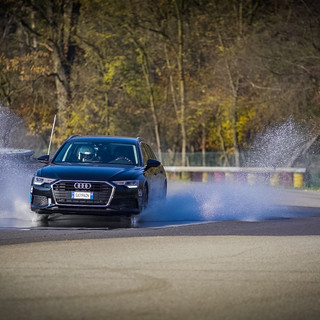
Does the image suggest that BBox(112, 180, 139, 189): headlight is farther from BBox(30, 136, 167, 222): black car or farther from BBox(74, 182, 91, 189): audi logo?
BBox(74, 182, 91, 189): audi logo

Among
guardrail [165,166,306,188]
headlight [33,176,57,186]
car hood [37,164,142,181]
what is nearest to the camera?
car hood [37,164,142,181]

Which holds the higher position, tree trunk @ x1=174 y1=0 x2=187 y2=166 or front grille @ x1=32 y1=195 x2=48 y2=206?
tree trunk @ x1=174 y1=0 x2=187 y2=166

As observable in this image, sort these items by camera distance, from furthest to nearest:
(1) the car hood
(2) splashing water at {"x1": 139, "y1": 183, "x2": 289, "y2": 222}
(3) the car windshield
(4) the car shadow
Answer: (2) splashing water at {"x1": 139, "y1": 183, "x2": 289, "y2": 222}
(3) the car windshield
(1) the car hood
(4) the car shadow

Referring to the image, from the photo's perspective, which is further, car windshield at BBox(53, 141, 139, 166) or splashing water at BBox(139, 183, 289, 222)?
splashing water at BBox(139, 183, 289, 222)

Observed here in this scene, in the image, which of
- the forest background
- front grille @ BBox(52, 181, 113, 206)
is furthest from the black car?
the forest background

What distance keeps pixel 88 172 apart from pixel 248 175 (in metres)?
23.8

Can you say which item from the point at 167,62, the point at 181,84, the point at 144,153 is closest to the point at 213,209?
the point at 144,153

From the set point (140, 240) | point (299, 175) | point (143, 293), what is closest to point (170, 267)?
point (143, 293)

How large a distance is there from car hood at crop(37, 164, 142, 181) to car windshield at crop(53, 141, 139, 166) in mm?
709

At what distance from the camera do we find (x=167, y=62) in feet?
204

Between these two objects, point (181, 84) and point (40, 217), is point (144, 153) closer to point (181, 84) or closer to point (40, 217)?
point (40, 217)

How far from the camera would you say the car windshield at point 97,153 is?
59.9 feet

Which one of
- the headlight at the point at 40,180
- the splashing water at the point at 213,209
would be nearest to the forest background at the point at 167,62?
the splashing water at the point at 213,209

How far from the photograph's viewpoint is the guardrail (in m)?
37.9
